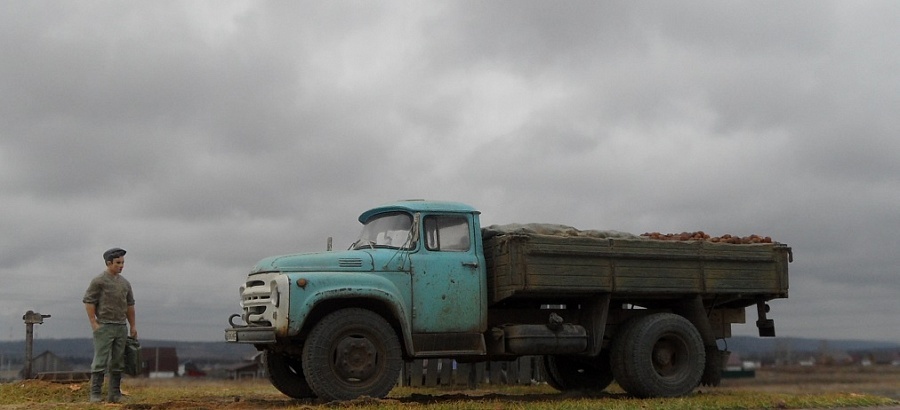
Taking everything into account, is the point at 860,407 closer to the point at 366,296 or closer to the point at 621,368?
the point at 621,368

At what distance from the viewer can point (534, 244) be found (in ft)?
36.7

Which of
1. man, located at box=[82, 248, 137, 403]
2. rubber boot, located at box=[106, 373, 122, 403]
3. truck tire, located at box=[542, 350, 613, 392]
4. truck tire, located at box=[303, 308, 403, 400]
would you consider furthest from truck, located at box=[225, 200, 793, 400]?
rubber boot, located at box=[106, 373, 122, 403]

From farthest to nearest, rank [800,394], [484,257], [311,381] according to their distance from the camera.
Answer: [800,394] < [484,257] < [311,381]

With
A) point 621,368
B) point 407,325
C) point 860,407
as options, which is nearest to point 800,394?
point 860,407

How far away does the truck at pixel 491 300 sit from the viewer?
33.7ft

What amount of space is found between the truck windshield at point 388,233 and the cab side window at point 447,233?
249 mm

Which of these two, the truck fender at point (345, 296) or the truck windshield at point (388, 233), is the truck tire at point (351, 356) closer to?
the truck fender at point (345, 296)

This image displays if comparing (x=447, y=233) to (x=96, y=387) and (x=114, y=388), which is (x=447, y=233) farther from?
(x=96, y=387)

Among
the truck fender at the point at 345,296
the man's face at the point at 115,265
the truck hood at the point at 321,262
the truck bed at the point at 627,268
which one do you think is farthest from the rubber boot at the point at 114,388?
the truck bed at the point at 627,268

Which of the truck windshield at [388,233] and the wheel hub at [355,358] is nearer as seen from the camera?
the wheel hub at [355,358]

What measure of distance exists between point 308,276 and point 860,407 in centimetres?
709

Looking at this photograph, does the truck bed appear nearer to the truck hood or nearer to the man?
the truck hood

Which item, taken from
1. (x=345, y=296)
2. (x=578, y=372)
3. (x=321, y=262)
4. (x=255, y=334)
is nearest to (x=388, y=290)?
(x=345, y=296)

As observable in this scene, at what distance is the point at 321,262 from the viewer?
10500 millimetres
